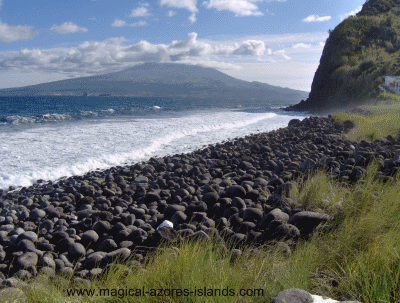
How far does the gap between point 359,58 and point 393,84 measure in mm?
9778

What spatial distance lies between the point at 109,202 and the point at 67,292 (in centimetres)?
276

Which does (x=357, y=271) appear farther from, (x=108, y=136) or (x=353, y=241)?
(x=108, y=136)

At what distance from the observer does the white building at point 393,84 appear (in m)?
23.1

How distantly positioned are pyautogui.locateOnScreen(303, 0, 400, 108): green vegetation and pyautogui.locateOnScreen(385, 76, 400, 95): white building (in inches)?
32.0

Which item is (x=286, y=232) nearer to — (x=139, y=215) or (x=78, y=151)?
(x=139, y=215)

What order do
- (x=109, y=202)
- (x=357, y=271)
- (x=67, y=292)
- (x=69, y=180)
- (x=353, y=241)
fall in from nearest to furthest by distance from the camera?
(x=357, y=271), (x=67, y=292), (x=353, y=241), (x=109, y=202), (x=69, y=180)

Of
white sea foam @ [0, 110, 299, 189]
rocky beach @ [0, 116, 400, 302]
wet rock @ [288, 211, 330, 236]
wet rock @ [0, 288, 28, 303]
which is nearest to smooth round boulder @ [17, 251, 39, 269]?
rocky beach @ [0, 116, 400, 302]

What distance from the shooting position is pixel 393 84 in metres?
23.6

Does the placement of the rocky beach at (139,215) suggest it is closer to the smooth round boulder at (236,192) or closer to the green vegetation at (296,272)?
the smooth round boulder at (236,192)

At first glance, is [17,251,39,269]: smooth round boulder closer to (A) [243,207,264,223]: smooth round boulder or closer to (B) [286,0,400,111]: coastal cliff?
(A) [243,207,264,223]: smooth round boulder

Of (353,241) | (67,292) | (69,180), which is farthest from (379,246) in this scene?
(69,180)

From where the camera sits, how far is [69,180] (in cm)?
693

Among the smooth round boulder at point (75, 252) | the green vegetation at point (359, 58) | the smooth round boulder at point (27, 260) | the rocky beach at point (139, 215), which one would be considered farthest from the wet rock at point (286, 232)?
the green vegetation at point (359, 58)

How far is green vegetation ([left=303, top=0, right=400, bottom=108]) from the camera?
1044 inches
